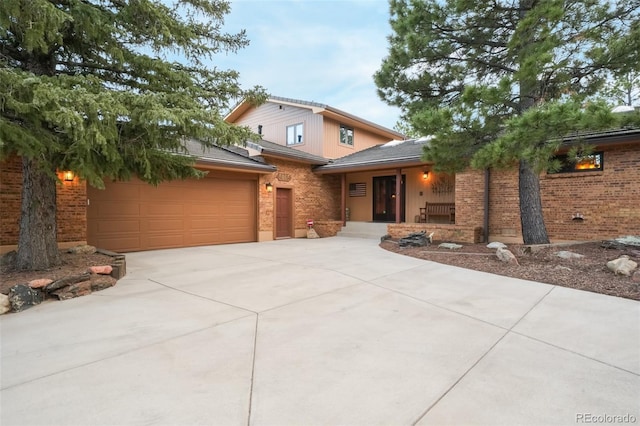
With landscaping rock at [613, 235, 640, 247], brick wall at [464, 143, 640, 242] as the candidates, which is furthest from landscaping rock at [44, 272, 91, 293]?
landscaping rock at [613, 235, 640, 247]

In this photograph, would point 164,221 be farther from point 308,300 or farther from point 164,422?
point 164,422

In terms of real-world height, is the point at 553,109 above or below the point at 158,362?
above

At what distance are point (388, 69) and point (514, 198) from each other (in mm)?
5326

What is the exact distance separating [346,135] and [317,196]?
147 inches

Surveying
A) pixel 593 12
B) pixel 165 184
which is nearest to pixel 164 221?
pixel 165 184

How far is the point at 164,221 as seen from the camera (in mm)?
9625

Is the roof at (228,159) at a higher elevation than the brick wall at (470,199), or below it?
higher

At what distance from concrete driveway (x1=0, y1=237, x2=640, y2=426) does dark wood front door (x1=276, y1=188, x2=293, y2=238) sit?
7.56 metres

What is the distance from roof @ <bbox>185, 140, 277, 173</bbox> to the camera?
9.79 meters

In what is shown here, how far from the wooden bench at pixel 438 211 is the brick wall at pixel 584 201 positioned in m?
2.24

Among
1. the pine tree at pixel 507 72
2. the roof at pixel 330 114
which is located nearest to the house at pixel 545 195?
the pine tree at pixel 507 72

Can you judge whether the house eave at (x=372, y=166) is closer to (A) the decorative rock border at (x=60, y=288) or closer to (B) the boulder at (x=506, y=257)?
(B) the boulder at (x=506, y=257)

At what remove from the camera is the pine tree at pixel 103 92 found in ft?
12.4

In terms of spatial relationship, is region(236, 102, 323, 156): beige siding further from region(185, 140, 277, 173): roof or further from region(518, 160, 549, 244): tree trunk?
region(518, 160, 549, 244): tree trunk
